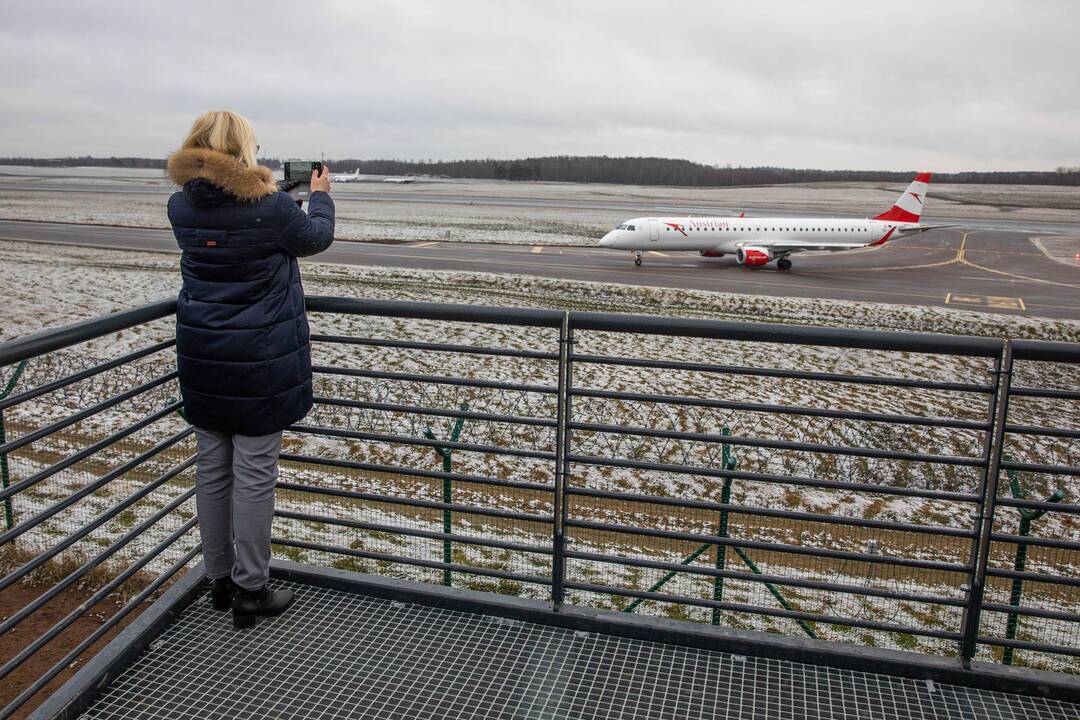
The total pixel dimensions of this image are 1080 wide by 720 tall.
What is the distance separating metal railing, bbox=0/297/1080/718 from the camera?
132 inches

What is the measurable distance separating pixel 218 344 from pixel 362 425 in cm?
965

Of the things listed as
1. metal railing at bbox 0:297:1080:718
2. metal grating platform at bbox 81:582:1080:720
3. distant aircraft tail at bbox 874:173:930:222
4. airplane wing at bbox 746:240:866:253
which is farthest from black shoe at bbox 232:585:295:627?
distant aircraft tail at bbox 874:173:930:222

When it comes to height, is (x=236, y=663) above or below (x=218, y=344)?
below

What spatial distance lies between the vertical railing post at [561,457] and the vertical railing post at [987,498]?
167 centimetres

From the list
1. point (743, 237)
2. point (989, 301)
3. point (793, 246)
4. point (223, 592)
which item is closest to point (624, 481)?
point (223, 592)

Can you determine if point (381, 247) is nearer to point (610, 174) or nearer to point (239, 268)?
point (239, 268)

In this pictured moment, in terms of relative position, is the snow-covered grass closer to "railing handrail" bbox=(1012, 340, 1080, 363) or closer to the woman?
the woman

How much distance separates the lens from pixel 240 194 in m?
3.17

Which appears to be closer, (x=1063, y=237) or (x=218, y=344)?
(x=218, y=344)

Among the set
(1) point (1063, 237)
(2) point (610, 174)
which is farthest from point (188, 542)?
(2) point (610, 174)

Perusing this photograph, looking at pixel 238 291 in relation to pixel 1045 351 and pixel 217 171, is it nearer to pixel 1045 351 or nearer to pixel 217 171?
pixel 217 171

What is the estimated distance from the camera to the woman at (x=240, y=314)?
320cm

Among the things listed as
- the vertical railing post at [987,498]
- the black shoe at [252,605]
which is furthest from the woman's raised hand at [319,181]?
the vertical railing post at [987,498]

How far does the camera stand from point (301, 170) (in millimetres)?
3637
